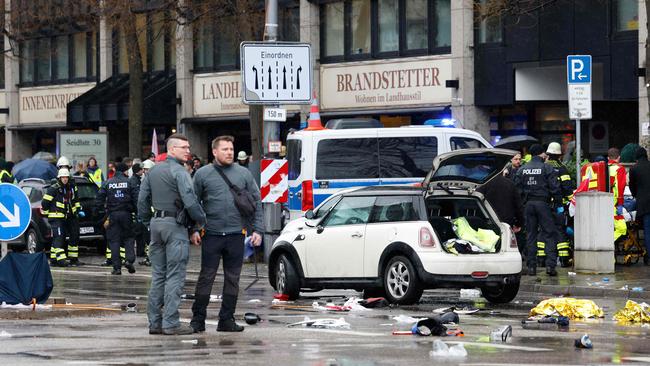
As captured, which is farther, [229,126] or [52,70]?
[52,70]

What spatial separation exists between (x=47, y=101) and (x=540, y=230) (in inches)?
1239

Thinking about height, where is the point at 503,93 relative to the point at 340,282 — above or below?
above

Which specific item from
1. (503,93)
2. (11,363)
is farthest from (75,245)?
(11,363)

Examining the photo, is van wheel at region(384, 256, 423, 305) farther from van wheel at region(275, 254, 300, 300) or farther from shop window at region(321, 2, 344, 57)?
shop window at region(321, 2, 344, 57)

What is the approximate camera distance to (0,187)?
16891 mm

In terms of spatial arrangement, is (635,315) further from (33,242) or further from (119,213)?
(33,242)

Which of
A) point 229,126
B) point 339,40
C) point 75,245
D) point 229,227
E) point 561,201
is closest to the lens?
point 229,227

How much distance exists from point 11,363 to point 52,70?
4066 centimetres

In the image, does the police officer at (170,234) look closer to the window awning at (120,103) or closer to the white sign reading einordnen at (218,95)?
the white sign reading einordnen at (218,95)

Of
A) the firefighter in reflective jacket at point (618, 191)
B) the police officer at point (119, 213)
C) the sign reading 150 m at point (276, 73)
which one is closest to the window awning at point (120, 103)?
the police officer at point (119, 213)

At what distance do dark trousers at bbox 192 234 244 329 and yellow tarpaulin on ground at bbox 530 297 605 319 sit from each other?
135 inches

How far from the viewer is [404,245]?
1761 centimetres

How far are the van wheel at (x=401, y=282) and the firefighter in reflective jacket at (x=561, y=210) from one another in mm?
5105

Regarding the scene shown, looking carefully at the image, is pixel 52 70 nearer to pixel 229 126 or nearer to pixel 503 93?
pixel 229 126
